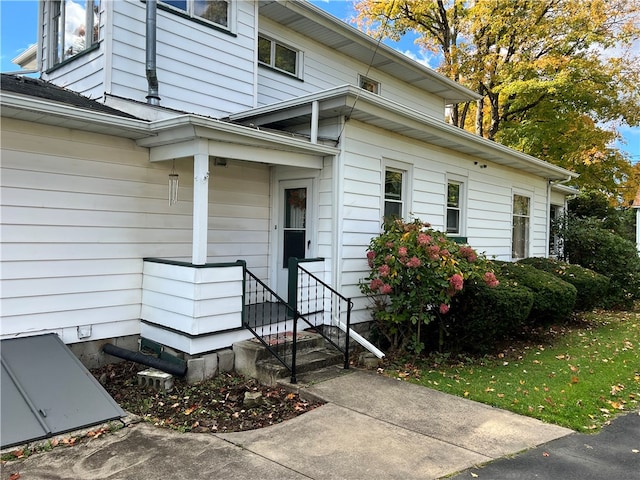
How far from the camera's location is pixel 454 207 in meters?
9.44

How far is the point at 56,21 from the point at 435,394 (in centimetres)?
846

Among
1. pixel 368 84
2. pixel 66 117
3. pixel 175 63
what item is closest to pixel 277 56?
pixel 175 63

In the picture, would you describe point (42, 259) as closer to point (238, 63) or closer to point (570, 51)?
point (238, 63)

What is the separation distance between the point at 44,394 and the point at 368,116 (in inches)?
210

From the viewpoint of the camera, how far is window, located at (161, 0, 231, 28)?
23.7 ft

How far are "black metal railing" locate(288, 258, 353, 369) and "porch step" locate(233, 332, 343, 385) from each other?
216 millimetres

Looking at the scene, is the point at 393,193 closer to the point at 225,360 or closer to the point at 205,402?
the point at 225,360

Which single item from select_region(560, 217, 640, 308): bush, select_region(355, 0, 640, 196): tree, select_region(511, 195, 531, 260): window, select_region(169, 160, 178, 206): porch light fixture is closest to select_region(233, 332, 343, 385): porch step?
select_region(169, 160, 178, 206): porch light fixture

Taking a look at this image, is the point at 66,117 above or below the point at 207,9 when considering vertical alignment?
below

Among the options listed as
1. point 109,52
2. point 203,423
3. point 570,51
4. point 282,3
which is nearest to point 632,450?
point 203,423

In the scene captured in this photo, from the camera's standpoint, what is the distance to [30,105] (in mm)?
4559

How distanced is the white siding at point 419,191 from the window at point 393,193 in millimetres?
211

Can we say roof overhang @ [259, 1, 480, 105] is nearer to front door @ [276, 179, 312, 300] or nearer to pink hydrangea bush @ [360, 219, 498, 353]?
front door @ [276, 179, 312, 300]

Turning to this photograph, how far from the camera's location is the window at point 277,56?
29.1ft
